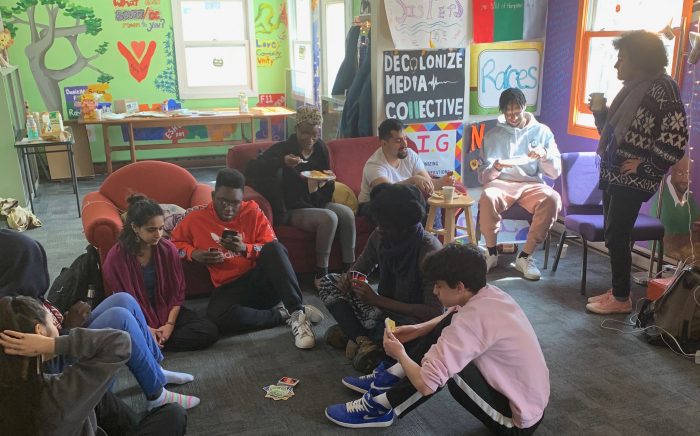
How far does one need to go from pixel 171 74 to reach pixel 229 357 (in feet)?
16.4

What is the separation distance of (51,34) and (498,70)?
484 centimetres

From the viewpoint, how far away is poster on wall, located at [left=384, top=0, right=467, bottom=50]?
3988mm

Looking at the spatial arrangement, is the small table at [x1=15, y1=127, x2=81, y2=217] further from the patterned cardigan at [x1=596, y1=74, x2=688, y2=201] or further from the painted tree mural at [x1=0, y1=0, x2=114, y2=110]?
the patterned cardigan at [x1=596, y1=74, x2=688, y2=201]

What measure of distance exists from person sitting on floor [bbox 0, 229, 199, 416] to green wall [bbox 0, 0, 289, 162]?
4911 mm

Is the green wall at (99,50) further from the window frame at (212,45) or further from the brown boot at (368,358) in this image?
the brown boot at (368,358)

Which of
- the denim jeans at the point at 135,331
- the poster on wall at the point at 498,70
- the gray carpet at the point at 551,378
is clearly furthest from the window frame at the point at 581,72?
the denim jeans at the point at 135,331

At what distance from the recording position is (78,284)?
2.79 metres

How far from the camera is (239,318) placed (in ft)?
9.80

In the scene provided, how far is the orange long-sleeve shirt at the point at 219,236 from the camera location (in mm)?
3057

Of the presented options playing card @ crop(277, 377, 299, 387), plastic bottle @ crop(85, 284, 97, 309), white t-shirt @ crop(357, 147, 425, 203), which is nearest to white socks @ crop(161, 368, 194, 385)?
playing card @ crop(277, 377, 299, 387)

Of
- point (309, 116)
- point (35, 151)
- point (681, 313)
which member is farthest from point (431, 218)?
point (35, 151)

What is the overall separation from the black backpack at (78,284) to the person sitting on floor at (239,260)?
0.41 m

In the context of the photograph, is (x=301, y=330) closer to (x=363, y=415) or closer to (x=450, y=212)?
(x=363, y=415)

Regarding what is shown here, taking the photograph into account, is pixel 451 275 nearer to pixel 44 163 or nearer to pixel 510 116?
pixel 510 116
